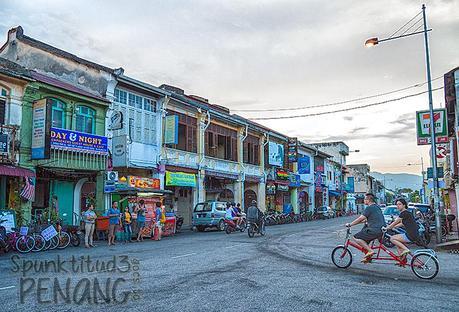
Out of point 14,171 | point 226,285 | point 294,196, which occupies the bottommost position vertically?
point 226,285

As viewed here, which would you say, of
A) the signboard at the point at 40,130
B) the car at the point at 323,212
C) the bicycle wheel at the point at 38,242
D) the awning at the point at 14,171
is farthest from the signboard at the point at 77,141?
the car at the point at 323,212

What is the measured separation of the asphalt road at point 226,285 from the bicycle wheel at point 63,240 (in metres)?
3.28

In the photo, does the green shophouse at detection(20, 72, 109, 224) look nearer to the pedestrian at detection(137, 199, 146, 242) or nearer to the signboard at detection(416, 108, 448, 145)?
the pedestrian at detection(137, 199, 146, 242)

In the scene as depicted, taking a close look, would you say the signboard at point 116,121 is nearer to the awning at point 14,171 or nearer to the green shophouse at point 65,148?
the green shophouse at point 65,148

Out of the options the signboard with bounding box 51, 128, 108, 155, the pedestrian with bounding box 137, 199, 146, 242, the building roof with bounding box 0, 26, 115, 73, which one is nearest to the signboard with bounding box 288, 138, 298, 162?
the building roof with bounding box 0, 26, 115, 73

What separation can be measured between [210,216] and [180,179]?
10.6 ft

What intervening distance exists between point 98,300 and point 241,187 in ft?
90.7

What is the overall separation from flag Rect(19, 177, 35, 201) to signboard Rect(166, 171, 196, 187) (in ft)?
30.0

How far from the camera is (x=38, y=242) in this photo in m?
15.0

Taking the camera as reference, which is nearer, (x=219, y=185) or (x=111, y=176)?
(x=111, y=176)

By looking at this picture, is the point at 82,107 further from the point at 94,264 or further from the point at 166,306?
the point at 166,306

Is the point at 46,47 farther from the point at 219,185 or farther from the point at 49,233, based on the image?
the point at 219,185

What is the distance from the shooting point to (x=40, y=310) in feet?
20.9

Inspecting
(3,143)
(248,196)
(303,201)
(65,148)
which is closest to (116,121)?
(65,148)
